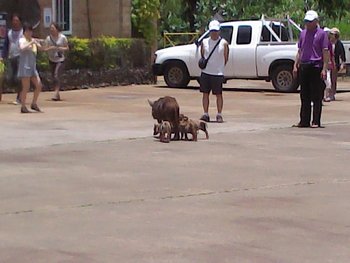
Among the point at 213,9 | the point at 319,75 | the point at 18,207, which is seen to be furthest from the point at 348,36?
the point at 18,207

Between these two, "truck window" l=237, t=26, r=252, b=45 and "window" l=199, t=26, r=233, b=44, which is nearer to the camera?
"truck window" l=237, t=26, r=252, b=45

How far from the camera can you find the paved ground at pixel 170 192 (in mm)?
6871

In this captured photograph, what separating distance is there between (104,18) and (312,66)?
11.4m

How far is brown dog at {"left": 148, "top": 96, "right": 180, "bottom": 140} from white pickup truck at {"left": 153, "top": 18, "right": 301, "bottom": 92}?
10.1 m

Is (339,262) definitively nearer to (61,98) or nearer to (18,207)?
(18,207)

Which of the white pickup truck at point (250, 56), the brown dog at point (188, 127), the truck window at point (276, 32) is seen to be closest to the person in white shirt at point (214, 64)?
the brown dog at point (188, 127)

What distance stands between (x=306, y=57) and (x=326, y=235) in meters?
7.47

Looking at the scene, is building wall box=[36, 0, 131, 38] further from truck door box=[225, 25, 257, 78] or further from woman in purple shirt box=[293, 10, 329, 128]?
woman in purple shirt box=[293, 10, 329, 128]

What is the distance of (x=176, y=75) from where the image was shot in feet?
79.6

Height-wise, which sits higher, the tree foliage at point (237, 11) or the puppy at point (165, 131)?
the tree foliage at point (237, 11)

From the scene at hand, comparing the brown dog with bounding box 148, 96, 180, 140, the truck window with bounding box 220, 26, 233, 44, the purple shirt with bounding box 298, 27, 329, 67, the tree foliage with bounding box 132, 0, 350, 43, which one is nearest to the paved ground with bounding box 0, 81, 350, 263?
the brown dog with bounding box 148, 96, 180, 140

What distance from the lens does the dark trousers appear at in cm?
1448

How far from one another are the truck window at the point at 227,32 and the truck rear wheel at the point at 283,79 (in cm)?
155

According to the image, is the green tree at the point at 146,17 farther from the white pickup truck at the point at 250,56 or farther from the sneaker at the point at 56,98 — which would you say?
the sneaker at the point at 56,98
